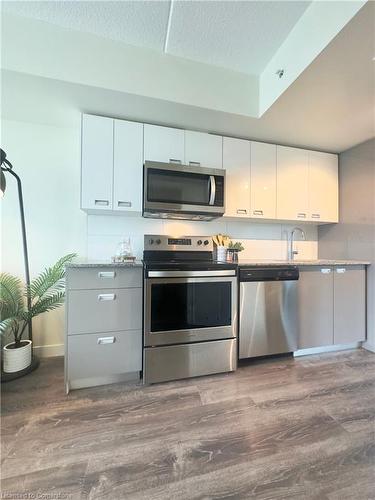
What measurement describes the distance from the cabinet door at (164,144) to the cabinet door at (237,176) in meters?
0.47

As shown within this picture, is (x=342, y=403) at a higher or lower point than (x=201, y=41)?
lower

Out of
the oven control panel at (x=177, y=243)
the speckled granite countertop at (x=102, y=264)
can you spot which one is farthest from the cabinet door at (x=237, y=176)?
the speckled granite countertop at (x=102, y=264)

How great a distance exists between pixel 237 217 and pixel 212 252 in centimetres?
47

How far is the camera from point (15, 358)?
1716 mm

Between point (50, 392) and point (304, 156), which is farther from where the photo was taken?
point (304, 156)

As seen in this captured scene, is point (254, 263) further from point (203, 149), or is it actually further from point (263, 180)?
point (203, 149)

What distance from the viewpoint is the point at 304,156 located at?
246 centimetres

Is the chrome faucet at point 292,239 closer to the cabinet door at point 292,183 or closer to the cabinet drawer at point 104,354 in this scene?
the cabinet door at point 292,183

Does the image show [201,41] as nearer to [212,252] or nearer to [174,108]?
[174,108]

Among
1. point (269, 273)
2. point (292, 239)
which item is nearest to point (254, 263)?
point (269, 273)

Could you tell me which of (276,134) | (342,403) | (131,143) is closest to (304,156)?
(276,134)

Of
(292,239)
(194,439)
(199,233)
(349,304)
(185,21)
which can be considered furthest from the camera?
(292,239)

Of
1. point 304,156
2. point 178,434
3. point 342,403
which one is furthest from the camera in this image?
point 304,156

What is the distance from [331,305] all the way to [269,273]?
0.79 metres
